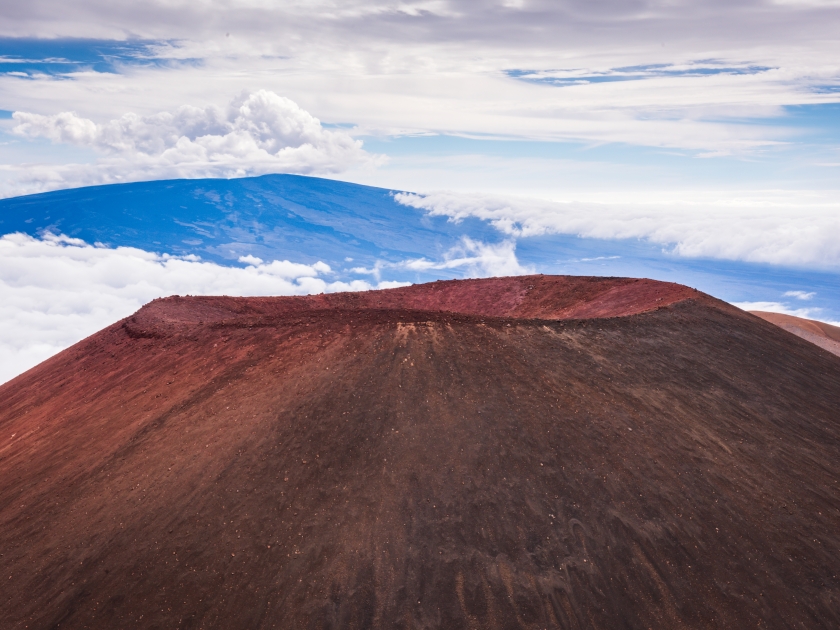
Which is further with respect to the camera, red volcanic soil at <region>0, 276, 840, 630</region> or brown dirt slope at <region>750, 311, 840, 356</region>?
brown dirt slope at <region>750, 311, 840, 356</region>

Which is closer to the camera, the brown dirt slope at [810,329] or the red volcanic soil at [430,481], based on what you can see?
the red volcanic soil at [430,481]

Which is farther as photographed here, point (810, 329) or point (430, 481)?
point (810, 329)

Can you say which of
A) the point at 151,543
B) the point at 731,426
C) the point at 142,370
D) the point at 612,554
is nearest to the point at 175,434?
the point at 151,543

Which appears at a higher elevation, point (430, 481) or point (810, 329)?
point (430, 481)

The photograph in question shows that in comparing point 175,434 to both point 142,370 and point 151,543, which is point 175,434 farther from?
point 142,370

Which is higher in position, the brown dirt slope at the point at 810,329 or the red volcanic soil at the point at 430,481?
the red volcanic soil at the point at 430,481
